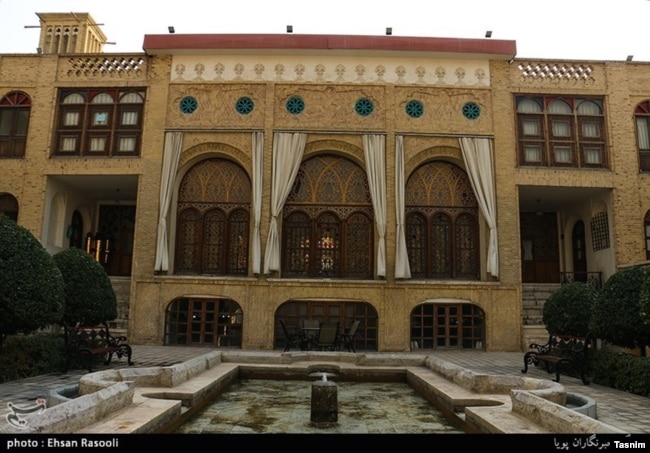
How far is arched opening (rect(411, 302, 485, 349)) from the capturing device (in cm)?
1540

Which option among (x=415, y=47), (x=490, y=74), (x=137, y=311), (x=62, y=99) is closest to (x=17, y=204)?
(x=62, y=99)

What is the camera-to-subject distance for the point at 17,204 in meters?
16.3

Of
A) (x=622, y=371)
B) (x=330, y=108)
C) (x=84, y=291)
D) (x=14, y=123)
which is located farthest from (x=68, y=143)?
(x=622, y=371)

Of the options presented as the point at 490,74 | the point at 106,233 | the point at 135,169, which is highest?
the point at 490,74

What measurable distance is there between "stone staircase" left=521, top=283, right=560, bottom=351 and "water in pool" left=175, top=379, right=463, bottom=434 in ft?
25.4

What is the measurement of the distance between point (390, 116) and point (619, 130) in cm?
741

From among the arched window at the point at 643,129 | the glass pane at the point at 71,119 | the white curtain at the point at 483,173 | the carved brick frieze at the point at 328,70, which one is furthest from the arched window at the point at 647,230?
the glass pane at the point at 71,119

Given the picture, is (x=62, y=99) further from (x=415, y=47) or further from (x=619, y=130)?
(x=619, y=130)

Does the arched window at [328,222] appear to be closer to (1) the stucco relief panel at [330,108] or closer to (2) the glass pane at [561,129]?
(1) the stucco relief panel at [330,108]

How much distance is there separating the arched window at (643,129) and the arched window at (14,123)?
19907 millimetres

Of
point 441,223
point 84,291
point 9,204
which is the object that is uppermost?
point 9,204

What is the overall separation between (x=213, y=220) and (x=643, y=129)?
1431 centimetres

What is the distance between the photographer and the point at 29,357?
899 centimetres

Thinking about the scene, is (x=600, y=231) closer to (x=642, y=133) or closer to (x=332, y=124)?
(x=642, y=133)
